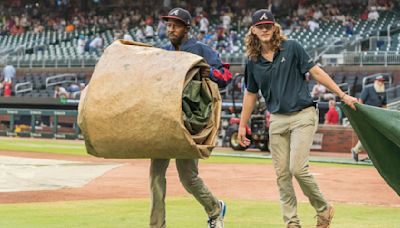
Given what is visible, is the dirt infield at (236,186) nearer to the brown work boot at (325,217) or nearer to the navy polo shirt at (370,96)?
the navy polo shirt at (370,96)

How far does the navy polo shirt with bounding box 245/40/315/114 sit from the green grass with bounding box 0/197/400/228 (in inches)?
60.8

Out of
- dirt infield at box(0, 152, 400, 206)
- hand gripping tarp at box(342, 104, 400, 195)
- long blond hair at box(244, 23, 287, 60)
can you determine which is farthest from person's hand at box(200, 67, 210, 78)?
dirt infield at box(0, 152, 400, 206)

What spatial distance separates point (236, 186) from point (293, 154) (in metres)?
6.21

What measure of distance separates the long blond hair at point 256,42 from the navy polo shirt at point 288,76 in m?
0.05

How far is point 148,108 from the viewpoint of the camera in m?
7.29

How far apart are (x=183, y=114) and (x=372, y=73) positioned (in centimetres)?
2272

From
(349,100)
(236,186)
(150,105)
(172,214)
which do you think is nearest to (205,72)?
(150,105)

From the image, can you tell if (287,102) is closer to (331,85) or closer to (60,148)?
(331,85)

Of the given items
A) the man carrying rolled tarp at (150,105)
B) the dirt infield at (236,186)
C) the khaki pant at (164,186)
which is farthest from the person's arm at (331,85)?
the dirt infield at (236,186)

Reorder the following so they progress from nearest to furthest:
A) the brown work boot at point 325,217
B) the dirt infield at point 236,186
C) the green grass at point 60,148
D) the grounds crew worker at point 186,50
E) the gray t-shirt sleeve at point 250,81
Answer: the grounds crew worker at point 186,50
the brown work boot at point 325,217
the gray t-shirt sleeve at point 250,81
the dirt infield at point 236,186
the green grass at point 60,148

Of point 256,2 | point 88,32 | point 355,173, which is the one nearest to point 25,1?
point 88,32

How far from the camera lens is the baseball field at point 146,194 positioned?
977 cm

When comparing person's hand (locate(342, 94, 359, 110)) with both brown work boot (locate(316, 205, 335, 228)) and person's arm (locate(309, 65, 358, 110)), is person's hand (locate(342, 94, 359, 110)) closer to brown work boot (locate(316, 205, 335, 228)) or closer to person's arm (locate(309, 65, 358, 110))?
person's arm (locate(309, 65, 358, 110))

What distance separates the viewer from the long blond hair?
26.9 feet
